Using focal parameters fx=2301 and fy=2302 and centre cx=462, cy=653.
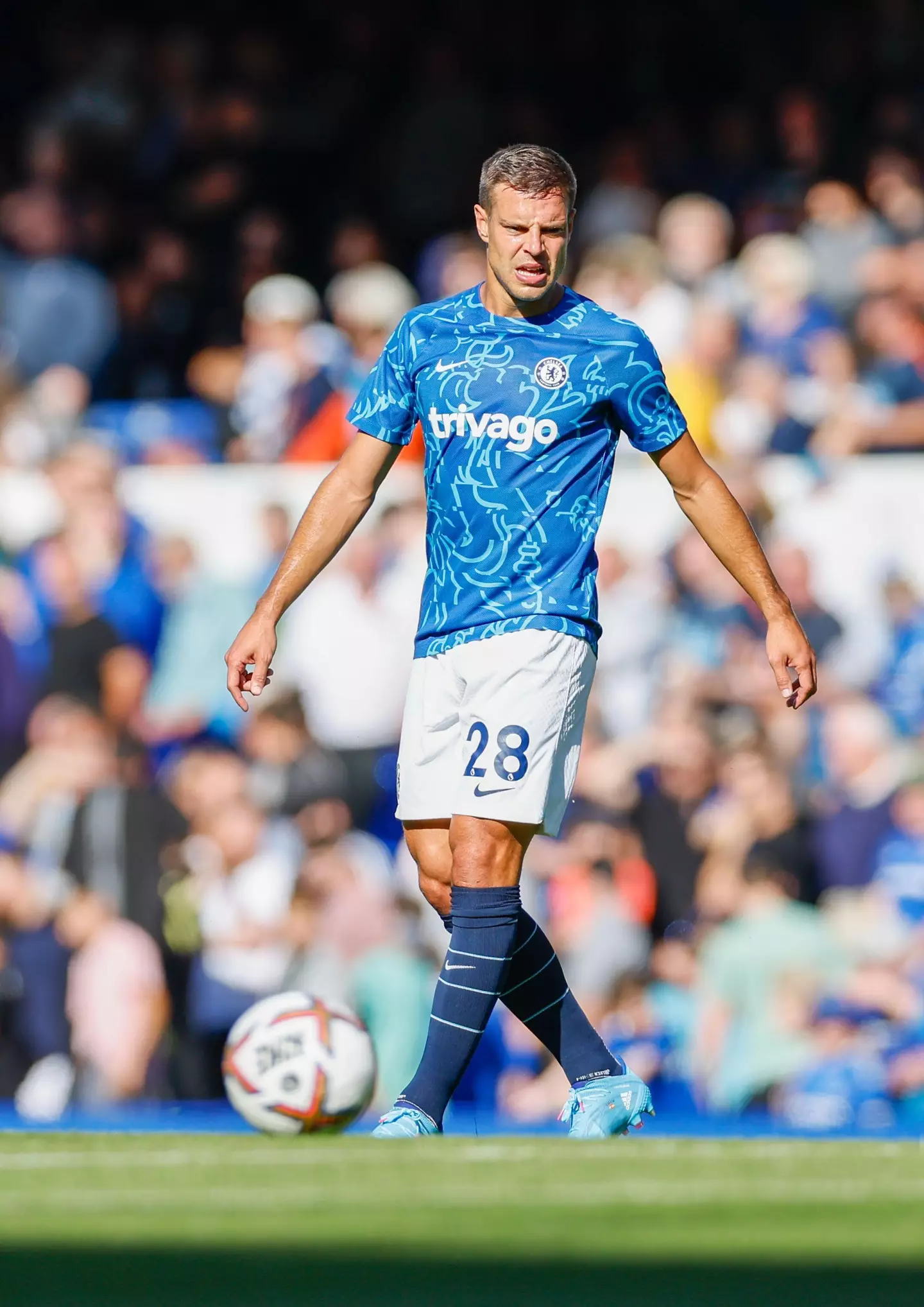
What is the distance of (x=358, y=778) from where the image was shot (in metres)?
11.6

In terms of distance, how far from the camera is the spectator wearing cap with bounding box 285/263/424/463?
12.9 meters

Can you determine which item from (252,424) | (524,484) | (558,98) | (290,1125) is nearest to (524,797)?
(524,484)

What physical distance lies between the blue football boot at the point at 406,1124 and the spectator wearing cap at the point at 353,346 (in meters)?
7.14

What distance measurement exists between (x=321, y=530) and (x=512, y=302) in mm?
797

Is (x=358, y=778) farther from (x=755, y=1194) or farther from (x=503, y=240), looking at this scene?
(x=755, y=1194)

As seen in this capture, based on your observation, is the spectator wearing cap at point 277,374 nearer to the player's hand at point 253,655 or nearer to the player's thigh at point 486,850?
the player's hand at point 253,655

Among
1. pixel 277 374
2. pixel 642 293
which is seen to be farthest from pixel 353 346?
pixel 642 293

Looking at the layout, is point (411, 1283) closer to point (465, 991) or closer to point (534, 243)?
point (465, 991)

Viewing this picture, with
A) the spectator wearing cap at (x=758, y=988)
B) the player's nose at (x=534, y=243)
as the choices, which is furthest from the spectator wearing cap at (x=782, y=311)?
the player's nose at (x=534, y=243)

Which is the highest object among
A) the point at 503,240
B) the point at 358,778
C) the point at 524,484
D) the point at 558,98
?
the point at 558,98

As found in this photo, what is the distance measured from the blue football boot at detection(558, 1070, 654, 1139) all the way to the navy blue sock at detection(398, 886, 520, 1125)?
1.22 ft

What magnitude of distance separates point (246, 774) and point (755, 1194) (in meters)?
6.95

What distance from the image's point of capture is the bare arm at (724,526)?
240 inches

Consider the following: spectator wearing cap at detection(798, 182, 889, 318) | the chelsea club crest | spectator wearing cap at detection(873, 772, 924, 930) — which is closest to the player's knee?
the chelsea club crest
